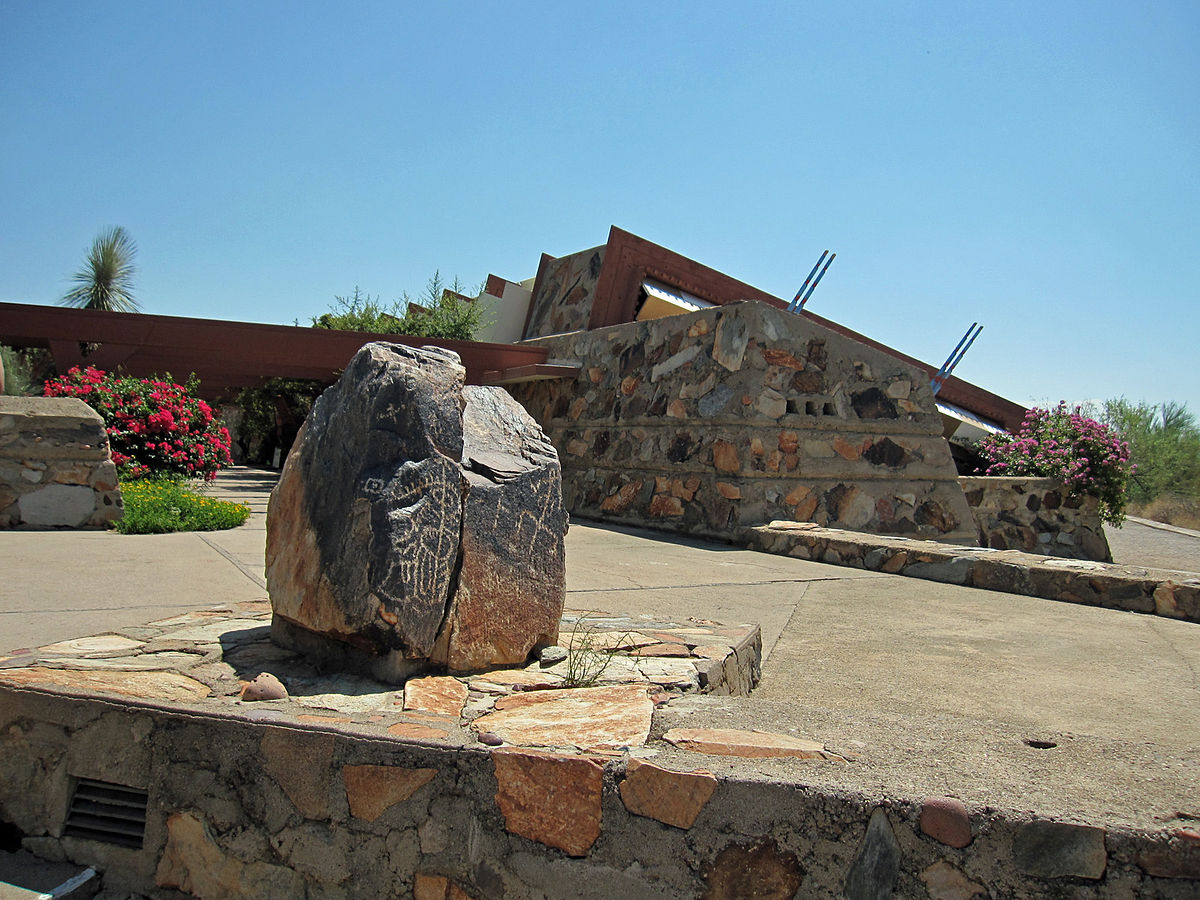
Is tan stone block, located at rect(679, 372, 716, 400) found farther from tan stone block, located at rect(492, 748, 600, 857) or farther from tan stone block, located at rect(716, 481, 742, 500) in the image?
tan stone block, located at rect(492, 748, 600, 857)

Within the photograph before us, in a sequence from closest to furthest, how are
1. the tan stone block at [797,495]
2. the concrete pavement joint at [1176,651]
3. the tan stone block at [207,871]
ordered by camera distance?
the tan stone block at [207,871]
the concrete pavement joint at [1176,651]
the tan stone block at [797,495]

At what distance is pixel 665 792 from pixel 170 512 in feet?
22.8

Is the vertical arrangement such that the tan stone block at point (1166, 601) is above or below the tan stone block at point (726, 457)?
Answer: below

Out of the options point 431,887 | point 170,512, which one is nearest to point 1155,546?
point 170,512

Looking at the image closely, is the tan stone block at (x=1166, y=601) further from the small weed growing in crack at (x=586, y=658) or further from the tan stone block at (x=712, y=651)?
the small weed growing in crack at (x=586, y=658)

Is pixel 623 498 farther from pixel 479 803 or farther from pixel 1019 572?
pixel 479 803

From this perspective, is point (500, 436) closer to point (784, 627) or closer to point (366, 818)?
point (366, 818)

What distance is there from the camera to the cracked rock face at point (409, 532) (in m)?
2.64

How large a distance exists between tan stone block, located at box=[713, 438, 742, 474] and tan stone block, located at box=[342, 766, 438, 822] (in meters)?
7.08

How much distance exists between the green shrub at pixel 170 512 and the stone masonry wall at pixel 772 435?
176 inches

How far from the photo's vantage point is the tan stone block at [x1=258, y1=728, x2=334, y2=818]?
7.25 feet

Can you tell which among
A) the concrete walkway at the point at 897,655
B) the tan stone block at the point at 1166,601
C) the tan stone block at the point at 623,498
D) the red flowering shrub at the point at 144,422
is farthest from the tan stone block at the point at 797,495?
the red flowering shrub at the point at 144,422

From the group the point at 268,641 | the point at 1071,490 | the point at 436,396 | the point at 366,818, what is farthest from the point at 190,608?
the point at 1071,490

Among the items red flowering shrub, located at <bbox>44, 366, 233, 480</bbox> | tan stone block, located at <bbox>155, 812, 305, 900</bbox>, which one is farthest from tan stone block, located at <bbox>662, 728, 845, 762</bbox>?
red flowering shrub, located at <bbox>44, 366, 233, 480</bbox>
